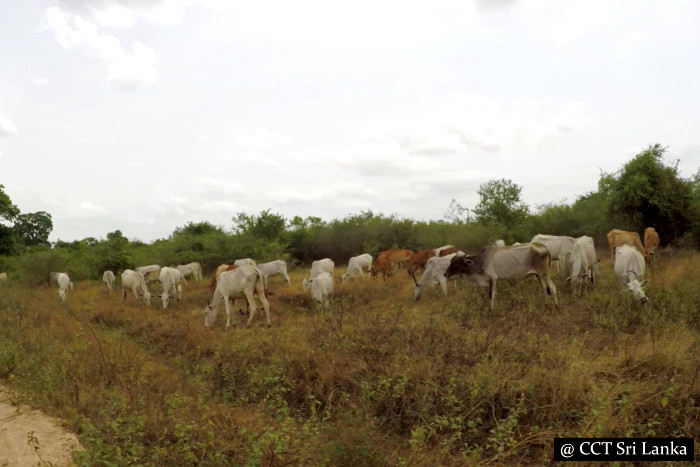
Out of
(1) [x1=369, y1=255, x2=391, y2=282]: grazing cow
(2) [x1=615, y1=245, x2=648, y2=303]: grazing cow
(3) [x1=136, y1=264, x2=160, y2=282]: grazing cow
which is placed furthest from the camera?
(3) [x1=136, y1=264, x2=160, y2=282]: grazing cow

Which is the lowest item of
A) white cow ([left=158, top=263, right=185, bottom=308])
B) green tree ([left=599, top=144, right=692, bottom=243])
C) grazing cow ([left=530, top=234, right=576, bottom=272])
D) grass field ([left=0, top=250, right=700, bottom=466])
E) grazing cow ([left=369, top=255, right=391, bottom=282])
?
grass field ([left=0, top=250, right=700, bottom=466])

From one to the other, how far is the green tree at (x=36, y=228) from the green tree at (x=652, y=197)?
176 feet

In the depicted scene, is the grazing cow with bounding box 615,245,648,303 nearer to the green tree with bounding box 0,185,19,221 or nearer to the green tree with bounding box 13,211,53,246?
the green tree with bounding box 0,185,19,221

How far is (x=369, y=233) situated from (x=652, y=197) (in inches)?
618

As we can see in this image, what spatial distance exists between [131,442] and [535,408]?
4491 mm

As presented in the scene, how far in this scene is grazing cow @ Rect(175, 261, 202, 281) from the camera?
975 inches

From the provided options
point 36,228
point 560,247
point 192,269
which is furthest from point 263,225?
point 36,228

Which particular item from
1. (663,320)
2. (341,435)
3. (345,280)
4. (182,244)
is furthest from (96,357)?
(182,244)

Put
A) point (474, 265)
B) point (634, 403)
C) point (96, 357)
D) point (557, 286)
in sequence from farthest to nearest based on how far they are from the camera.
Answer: point (557, 286)
point (474, 265)
point (96, 357)
point (634, 403)

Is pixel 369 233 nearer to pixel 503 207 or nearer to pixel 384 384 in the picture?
pixel 503 207

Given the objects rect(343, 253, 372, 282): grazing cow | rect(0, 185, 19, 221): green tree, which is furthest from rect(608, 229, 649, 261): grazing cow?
rect(0, 185, 19, 221): green tree

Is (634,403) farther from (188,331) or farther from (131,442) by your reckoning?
(188,331)

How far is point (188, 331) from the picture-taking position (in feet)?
36.6

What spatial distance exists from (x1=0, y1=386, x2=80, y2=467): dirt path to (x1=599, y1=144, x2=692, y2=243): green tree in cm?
2018
